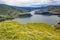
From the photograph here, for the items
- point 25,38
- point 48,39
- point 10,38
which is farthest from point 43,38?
point 10,38

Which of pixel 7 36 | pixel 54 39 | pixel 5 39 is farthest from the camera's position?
pixel 54 39

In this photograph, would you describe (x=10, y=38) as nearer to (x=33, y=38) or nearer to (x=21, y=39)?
(x=21, y=39)

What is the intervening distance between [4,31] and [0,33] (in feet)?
2.63

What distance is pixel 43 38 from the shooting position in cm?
1520

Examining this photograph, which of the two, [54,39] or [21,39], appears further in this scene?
[54,39]

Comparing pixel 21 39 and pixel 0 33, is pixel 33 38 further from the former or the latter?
pixel 0 33

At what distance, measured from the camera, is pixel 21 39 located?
44.9 feet

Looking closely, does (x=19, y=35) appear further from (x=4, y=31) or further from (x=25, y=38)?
(x=4, y=31)

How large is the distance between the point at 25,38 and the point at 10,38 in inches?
55.3

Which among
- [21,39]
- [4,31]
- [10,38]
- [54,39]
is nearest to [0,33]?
[4,31]

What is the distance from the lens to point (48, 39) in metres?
15.0

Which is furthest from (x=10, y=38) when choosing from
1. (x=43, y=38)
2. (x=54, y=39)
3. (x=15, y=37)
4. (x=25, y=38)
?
(x=54, y=39)

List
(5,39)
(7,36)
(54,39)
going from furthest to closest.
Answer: (54,39), (7,36), (5,39)

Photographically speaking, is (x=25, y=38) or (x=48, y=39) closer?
(x=25, y=38)
